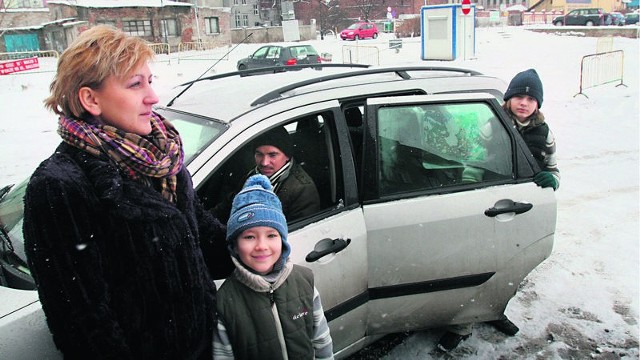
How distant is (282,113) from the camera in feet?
8.67

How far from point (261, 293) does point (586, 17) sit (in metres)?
50.8

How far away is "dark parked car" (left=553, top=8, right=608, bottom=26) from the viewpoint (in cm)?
4416

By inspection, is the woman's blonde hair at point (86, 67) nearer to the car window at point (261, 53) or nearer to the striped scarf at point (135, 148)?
the striped scarf at point (135, 148)

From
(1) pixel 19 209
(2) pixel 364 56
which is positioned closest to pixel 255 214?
(1) pixel 19 209

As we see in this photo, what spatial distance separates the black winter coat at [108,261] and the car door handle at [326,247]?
0.83 m

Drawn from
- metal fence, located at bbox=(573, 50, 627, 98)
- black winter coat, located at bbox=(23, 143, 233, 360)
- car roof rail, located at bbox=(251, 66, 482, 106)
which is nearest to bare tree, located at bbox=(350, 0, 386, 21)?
metal fence, located at bbox=(573, 50, 627, 98)

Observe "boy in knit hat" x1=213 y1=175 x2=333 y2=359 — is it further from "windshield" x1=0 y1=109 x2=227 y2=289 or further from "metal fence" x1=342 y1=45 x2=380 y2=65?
"metal fence" x1=342 y1=45 x2=380 y2=65

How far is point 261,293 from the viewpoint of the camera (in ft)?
6.72

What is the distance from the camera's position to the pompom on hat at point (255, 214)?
79.7 inches

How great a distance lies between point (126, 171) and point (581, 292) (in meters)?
3.88

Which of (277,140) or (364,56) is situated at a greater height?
(277,140)

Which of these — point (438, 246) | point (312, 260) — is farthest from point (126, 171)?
point (438, 246)

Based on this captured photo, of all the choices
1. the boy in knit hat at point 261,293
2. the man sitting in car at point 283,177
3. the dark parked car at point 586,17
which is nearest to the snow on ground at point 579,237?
the boy in knit hat at point 261,293

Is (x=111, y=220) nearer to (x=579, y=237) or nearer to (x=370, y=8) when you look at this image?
(x=579, y=237)
